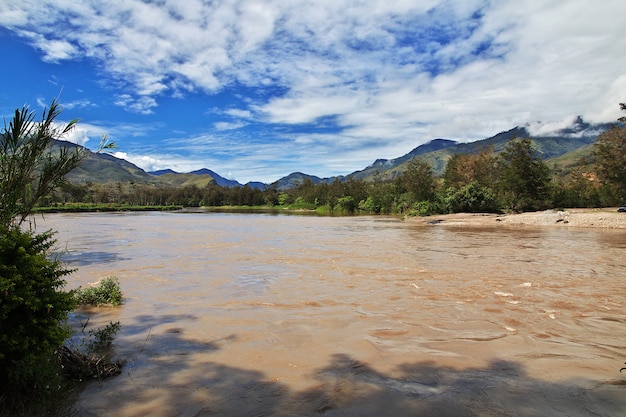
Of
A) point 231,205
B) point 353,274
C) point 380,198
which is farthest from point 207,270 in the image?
point 231,205

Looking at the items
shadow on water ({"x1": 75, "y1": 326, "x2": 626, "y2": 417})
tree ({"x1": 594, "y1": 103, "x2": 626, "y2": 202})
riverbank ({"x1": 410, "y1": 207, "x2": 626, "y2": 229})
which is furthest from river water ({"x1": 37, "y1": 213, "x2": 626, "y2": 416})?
tree ({"x1": 594, "y1": 103, "x2": 626, "y2": 202})

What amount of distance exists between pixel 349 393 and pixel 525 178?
45255mm

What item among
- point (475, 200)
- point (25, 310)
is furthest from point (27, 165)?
point (475, 200)

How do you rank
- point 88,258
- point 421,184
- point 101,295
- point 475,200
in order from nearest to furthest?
1. point 101,295
2. point 88,258
3. point 475,200
4. point 421,184

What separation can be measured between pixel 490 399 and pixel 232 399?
2.74 metres

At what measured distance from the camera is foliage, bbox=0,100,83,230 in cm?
470

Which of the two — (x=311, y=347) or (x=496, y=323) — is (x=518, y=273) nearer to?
(x=496, y=323)

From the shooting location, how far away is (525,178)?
4247 cm

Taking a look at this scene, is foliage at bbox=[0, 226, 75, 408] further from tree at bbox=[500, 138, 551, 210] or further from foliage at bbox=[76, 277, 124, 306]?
tree at bbox=[500, 138, 551, 210]

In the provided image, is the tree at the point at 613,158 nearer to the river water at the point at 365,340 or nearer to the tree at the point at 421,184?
the tree at the point at 421,184

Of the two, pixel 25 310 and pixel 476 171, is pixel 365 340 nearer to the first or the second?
pixel 25 310

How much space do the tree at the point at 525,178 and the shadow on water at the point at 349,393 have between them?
43062mm

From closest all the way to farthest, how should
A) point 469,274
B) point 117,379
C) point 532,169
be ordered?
point 117,379, point 469,274, point 532,169

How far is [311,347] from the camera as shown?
5672mm
